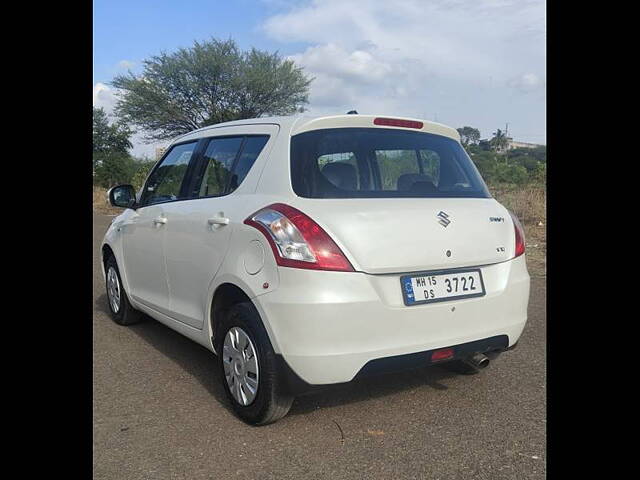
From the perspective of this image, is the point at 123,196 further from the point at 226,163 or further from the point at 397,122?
the point at 397,122

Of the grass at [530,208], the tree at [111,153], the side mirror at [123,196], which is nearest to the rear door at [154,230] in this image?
the side mirror at [123,196]

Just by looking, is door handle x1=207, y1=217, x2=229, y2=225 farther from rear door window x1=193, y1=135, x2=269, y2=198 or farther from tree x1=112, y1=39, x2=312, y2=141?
tree x1=112, y1=39, x2=312, y2=141

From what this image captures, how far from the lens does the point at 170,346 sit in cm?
473

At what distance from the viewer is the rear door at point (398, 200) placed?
2.89 m

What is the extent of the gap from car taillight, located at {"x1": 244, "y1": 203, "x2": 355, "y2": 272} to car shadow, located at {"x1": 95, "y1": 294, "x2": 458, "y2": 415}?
2.09 feet

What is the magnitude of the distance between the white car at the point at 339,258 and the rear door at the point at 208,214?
0.01 meters

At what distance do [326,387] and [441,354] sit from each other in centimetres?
66

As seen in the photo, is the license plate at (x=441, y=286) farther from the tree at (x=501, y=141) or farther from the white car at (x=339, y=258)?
the tree at (x=501, y=141)

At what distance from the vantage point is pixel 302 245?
281cm
